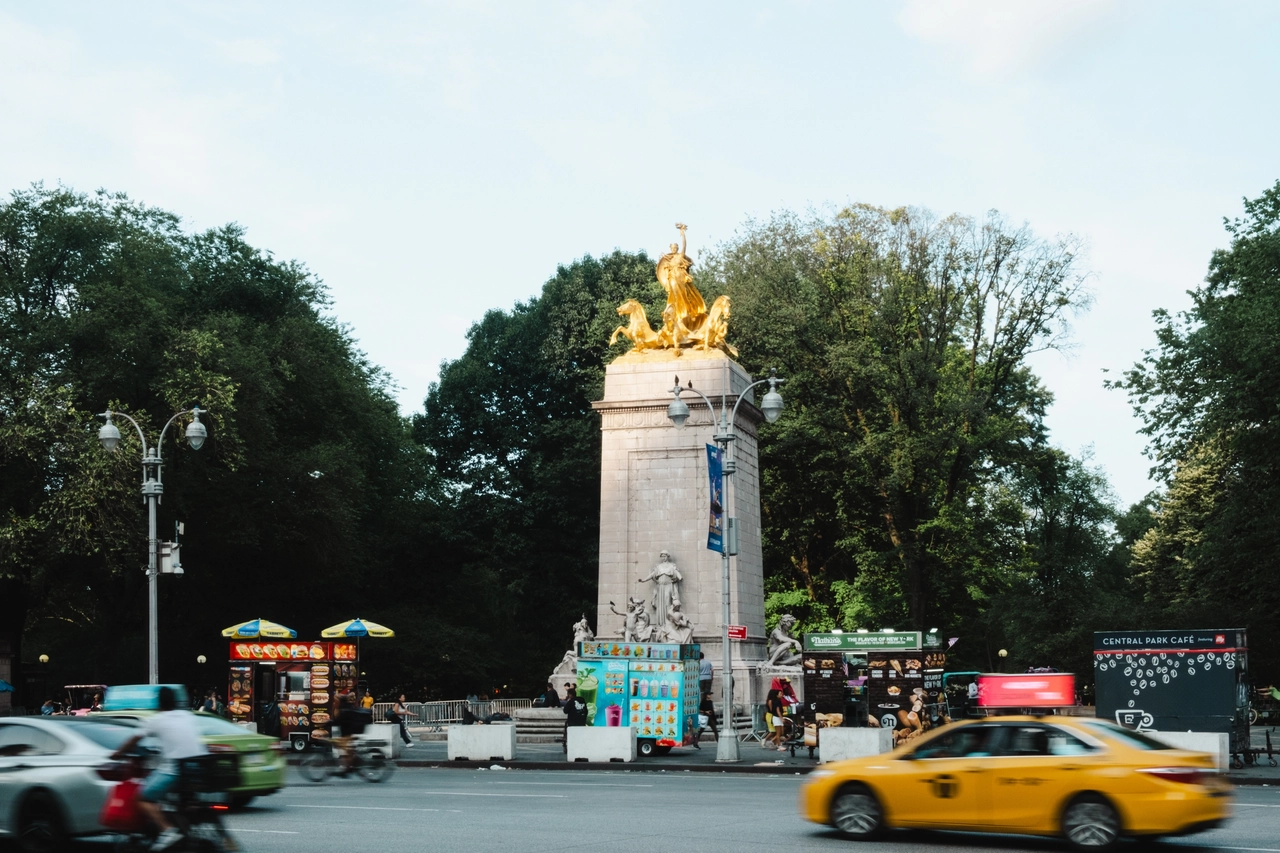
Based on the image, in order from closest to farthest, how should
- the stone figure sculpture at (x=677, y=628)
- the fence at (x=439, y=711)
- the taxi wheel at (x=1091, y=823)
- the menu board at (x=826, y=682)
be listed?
the taxi wheel at (x=1091, y=823) → the menu board at (x=826, y=682) → the stone figure sculpture at (x=677, y=628) → the fence at (x=439, y=711)

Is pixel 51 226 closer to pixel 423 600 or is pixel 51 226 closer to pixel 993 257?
pixel 423 600

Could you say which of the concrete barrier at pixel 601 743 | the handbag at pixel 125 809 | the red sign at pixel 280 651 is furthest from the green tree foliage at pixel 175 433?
the handbag at pixel 125 809

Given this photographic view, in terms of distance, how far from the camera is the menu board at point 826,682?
106 feet

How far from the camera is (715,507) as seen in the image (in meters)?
29.8

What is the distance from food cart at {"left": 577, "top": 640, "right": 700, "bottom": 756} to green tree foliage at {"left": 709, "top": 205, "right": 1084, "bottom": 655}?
66.0 ft

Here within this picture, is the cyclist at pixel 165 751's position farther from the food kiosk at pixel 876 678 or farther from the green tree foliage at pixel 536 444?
the green tree foliage at pixel 536 444

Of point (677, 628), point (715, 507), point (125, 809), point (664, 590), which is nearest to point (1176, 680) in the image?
point (715, 507)

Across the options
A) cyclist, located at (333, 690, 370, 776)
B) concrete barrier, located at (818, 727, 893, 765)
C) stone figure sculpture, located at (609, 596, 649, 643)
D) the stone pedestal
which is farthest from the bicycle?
the stone pedestal

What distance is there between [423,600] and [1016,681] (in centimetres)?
3321

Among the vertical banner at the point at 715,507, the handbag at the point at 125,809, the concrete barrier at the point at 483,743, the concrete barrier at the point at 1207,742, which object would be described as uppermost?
the vertical banner at the point at 715,507

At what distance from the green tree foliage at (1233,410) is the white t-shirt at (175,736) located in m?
28.4

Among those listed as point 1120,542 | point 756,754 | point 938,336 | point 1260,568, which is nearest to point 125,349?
point 756,754

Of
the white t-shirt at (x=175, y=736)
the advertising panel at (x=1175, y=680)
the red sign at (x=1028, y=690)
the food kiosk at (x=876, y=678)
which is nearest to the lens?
the white t-shirt at (x=175, y=736)

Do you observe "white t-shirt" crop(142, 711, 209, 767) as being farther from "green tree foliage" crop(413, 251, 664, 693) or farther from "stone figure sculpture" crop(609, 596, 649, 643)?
"green tree foliage" crop(413, 251, 664, 693)
